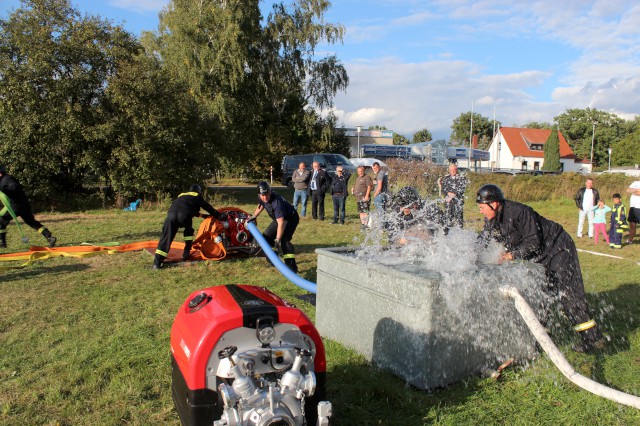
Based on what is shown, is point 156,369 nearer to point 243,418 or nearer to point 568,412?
point 243,418

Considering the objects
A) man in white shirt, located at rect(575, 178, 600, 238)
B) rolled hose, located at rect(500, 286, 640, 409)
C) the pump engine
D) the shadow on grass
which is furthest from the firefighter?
man in white shirt, located at rect(575, 178, 600, 238)

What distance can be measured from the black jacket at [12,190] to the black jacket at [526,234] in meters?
9.17

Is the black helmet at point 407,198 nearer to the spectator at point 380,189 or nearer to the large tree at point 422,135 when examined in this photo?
the spectator at point 380,189

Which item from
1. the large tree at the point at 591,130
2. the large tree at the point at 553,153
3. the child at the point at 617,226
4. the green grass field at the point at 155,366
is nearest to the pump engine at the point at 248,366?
the green grass field at the point at 155,366

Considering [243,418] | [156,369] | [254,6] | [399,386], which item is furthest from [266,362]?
[254,6]

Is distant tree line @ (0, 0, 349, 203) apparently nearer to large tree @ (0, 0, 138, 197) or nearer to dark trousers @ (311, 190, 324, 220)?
large tree @ (0, 0, 138, 197)

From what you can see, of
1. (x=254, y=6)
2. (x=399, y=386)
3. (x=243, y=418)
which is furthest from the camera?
(x=254, y=6)

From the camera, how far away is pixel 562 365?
3.63m

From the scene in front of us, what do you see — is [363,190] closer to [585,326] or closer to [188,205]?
[188,205]

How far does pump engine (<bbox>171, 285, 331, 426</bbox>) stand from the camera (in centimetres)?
261

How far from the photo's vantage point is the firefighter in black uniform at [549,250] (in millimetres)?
4727

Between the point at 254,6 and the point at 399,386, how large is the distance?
28.9m

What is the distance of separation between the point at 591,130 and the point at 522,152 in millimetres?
27490

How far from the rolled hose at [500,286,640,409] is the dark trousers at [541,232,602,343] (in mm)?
1029
